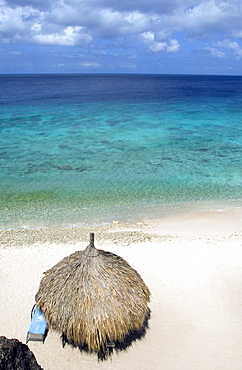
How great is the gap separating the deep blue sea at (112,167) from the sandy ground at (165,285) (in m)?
2.09

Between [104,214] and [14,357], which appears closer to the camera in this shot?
[14,357]

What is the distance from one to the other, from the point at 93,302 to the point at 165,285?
361cm

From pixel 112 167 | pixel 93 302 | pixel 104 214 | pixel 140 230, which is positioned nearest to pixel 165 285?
pixel 93 302

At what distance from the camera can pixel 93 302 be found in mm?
6941

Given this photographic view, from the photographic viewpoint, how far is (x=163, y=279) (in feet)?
33.3

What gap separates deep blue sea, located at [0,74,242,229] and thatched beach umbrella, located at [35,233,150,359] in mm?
7724

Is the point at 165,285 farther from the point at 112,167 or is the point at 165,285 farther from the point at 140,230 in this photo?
the point at 112,167

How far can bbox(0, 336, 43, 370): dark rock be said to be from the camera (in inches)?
174

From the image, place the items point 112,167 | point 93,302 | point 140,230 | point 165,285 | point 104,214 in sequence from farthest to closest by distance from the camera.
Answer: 1. point 112,167
2. point 104,214
3. point 140,230
4. point 165,285
5. point 93,302

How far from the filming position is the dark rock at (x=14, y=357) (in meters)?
4.43

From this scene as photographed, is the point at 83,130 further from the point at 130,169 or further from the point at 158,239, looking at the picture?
the point at 158,239

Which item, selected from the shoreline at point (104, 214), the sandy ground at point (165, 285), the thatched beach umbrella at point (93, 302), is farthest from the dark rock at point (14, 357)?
the shoreline at point (104, 214)

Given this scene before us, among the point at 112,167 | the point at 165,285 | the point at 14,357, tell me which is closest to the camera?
the point at 14,357

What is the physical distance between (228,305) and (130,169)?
14093mm
